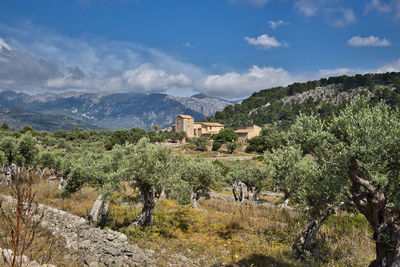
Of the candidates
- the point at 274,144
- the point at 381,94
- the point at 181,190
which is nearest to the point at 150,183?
the point at 181,190

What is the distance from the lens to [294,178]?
651 inches

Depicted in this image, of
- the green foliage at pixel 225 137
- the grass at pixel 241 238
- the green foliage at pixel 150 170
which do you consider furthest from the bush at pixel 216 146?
the green foliage at pixel 150 170

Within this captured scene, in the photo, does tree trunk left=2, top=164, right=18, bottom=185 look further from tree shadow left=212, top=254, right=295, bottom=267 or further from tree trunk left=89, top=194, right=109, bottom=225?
tree shadow left=212, top=254, right=295, bottom=267

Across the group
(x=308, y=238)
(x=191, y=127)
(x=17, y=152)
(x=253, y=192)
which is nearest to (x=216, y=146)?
(x=191, y=127)

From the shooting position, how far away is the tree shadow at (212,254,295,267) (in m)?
9.50

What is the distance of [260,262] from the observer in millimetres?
9891

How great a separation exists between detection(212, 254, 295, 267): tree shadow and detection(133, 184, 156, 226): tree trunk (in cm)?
667

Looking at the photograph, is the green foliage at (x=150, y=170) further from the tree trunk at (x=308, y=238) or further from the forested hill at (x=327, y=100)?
the forested hill at (x=327, y=100)

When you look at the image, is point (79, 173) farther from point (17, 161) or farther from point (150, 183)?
point (17, 161)

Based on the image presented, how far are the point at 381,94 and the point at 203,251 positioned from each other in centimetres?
20380

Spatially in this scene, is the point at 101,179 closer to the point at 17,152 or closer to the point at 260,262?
the point at 260,262

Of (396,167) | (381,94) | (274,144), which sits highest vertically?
(381,94)

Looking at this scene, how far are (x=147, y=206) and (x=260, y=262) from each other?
804 centimetres

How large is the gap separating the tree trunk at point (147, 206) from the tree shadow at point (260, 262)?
667 cm
